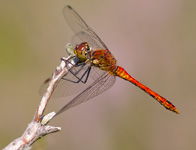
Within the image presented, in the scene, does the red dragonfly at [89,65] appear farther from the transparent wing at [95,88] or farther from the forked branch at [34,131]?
the forked branch at [34,131]

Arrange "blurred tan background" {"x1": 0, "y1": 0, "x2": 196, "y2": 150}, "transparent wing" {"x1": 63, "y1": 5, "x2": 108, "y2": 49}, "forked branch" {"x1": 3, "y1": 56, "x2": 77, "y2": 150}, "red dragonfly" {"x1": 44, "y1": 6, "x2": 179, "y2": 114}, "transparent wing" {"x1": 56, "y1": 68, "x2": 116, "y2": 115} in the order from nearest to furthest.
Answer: "forked branch" {"x1": 3, "y1": 56, "x2": 77, "y2": 150}
"transparent wing" {"x1": 56, "y1": 68, "x2": 116, "y2": 115}
"red dragonfly" {"x1": 44, "y1": 6, "x2": 179, "y2": 114}
"transparent wing" {"x1": 63, "y1": 5, "x2": 108, "y2": 49}
"blurred tan background" {"x1": 0, "y1": 0, "x2": 196, "y2": 150}

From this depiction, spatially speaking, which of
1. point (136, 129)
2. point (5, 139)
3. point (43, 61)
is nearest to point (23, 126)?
point (5, 139)

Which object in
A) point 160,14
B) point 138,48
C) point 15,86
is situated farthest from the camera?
point 160,14

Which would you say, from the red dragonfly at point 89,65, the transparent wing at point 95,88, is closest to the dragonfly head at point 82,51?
the red dragonfly at point 89,65

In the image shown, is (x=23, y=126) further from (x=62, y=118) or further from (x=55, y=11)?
(x=55, y=11)

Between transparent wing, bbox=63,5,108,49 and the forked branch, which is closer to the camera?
the forked branch

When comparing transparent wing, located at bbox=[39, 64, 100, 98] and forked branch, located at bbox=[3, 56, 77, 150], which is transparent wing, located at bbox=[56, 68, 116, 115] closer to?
transparent wing, located at bbox=[39, 64, 100, 98]

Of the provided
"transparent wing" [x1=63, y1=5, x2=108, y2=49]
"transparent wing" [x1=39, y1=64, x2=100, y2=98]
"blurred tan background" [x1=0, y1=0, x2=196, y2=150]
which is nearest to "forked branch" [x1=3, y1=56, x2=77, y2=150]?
"transparent wing" [x1=39, y1=64, x2=100, y2=98]
